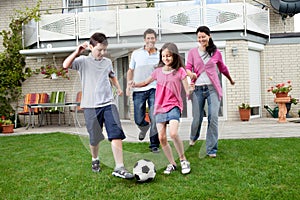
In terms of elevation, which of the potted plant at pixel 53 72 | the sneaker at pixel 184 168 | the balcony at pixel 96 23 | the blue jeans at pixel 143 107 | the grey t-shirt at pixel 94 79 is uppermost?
the balcony at pixel 96 23

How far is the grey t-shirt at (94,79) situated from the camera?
354cm

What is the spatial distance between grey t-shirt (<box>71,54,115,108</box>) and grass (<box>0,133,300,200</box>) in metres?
0.48

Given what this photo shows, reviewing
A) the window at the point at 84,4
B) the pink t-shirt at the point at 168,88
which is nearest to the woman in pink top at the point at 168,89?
the pink t-shirt at the point at 168,88

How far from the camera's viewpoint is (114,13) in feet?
34.4

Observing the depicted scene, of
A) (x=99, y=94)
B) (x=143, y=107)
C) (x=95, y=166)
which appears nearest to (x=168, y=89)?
(x=143, y=107)

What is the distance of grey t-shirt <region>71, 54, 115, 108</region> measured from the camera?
354 cm

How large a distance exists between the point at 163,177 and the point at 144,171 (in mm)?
322

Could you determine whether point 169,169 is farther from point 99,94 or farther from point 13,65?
point 13,65

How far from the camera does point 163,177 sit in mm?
3758

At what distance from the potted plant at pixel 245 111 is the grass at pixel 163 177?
5.11 metres

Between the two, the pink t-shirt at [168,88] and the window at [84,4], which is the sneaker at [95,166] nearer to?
the pink t-shirt at [168,88]

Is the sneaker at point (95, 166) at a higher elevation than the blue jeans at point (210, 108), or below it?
below

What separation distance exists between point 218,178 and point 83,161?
1.92m

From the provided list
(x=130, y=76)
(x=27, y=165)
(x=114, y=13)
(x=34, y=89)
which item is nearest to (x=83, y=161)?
(x=27, y=165)
